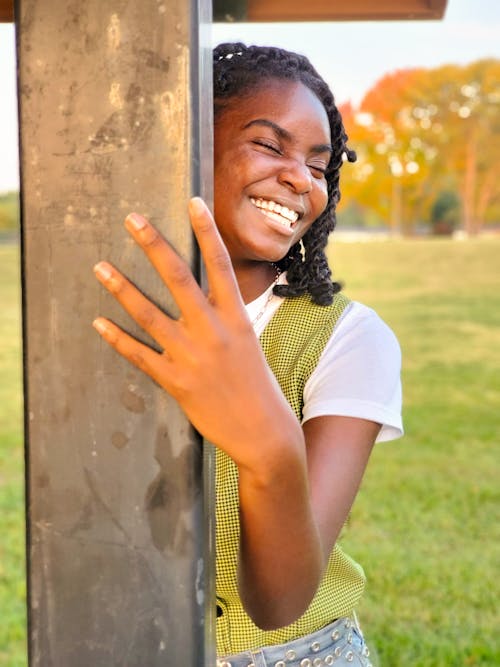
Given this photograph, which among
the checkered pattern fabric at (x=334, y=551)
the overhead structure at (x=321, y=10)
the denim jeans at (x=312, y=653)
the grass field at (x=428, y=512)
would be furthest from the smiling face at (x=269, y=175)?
the grass field at (x=428, y=512)

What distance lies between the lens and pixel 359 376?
4.78ft

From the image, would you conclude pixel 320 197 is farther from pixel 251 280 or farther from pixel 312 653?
pixel 312 653

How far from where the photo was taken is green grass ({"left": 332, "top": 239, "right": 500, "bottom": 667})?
14.4 feet

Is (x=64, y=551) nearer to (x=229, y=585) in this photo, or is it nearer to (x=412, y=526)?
(x=229, y=585)

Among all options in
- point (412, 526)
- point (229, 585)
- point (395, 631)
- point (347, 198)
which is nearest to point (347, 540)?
point (412, 526)

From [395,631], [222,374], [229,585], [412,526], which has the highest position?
[222,374]

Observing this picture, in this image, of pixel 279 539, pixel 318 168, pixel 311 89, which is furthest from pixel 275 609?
pixel 311 89

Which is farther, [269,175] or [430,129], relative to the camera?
[430,129]

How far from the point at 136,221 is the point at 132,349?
11 cm

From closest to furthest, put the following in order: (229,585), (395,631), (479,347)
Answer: (229,585)
(395,631)
(479,347)

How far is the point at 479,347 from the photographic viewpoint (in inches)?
494

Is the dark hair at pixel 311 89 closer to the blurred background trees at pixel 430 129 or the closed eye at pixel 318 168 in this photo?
the closed eye at pixel 318 168

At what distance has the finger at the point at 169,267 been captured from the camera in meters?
0.92

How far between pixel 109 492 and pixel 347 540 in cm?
483
